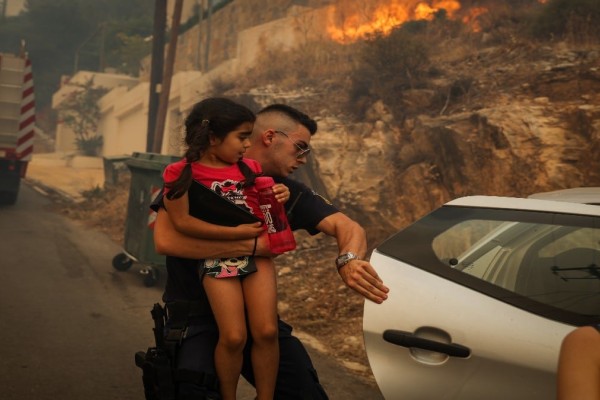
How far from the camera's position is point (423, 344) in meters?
2.83

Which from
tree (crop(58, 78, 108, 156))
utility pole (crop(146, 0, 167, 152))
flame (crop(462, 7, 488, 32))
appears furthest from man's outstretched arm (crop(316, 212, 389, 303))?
tree (crop(58, 78, 108, 156))

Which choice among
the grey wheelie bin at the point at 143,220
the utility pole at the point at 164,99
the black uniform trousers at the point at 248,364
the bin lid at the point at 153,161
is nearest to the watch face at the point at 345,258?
the black uniform trousers at the point at 248,364

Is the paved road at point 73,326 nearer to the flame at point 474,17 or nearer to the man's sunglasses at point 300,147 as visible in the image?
the man's sunglasses at point 300,147

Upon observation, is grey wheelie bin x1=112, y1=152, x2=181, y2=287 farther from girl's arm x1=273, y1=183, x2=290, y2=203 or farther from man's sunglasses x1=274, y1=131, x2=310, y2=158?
girl's arm x1=273, y1=183, x2=290, y2=203

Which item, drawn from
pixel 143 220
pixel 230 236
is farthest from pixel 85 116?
pixel 230 236

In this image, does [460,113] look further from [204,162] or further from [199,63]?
[199,63]

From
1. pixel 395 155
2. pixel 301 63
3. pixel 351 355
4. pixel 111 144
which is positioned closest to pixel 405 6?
pixel 301 63

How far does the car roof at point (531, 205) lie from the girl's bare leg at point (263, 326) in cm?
123

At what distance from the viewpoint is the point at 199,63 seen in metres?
31.1

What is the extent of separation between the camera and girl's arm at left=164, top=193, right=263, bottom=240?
95.5 inches

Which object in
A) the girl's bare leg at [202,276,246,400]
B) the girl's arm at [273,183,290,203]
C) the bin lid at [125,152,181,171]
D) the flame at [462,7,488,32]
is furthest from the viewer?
the flame at [462,7,488,32]

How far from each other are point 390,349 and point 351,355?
3008 millimetres

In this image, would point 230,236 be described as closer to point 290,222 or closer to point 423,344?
point 290,222

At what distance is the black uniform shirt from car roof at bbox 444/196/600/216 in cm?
84
